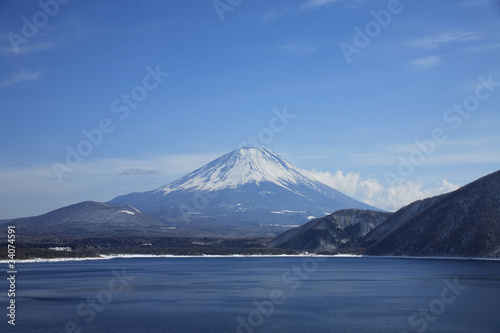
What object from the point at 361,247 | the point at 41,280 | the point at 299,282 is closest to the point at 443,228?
the point at 361,247

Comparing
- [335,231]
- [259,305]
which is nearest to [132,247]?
[335,231]

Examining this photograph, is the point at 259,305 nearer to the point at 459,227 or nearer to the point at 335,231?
the point at 459,227

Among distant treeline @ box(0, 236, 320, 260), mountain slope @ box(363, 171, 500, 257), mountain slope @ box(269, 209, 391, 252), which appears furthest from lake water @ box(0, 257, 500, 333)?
mountain slope @ box(269, 209, 391, 252)

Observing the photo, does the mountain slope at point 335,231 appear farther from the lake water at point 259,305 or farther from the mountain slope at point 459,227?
the lake water at point 259,305

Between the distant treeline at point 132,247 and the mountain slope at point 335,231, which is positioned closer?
the distant treeline at point 132,247

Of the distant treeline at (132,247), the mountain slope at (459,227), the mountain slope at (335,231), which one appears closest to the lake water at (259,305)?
the mountain slope at (459,227)

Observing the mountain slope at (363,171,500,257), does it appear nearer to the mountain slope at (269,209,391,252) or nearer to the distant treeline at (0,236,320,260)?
the mountain slope at (269,209,391,252)

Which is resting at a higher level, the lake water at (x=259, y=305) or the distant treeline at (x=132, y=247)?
the distant treeline at (x=132, y=247)
